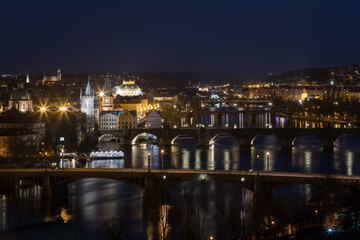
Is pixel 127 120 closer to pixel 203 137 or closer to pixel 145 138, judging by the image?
pixel 145 138

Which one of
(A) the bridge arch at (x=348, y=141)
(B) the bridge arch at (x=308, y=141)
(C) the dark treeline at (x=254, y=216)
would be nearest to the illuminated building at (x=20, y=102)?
(B) the bridge arch at (x=308, y=141)

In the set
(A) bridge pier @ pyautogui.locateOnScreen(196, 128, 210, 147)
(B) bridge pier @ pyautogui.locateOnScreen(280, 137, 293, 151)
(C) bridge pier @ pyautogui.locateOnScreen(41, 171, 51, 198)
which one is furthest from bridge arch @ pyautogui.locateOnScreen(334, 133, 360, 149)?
(C) bridge pier @ pyautogui.locateOnScreen(41, 171, 51, 198)

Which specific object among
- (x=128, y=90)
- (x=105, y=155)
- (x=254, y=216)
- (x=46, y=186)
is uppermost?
(x=128, y=90)

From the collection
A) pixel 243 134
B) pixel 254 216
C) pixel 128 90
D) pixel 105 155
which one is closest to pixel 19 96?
pixel 105 155

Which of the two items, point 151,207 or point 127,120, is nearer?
point 151,207

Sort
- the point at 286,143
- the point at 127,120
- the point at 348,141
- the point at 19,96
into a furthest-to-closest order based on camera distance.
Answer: the point at 127,120 < the point at 19,96 < the point at 348,141 < the point at 286,143

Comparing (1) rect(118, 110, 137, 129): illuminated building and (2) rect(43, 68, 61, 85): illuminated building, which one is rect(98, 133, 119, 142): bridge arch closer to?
(1) rect(118, 110, 137, 129): illuminated building

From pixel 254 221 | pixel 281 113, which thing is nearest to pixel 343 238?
pixel 254 221
